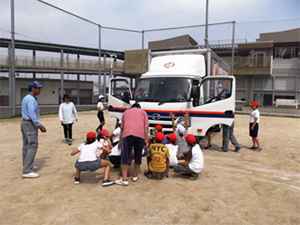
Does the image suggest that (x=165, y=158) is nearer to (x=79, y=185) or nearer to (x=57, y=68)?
(x=79, y=185)

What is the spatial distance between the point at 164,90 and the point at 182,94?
0.62 metres

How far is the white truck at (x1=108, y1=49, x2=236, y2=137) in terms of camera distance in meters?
6.99

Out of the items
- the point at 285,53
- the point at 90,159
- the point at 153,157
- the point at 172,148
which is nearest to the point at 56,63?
the point at 172,148

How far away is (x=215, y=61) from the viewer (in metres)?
9.59

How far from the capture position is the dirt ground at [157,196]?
354 cm

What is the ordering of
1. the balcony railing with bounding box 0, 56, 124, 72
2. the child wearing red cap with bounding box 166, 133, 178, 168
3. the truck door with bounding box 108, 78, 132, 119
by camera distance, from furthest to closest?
the balcony railing with bounding box 0, 56, 124, 72 → the truck door with bounding box 108, 78, 132, 119 → the child wearing red cap with bounding box 166, 133, 178, 168

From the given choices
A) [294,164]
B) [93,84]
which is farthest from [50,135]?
[93,84]

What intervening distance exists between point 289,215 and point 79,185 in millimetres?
3732

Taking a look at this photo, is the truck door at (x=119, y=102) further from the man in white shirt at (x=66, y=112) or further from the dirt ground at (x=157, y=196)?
the dirt ground at (x=157, y=196)

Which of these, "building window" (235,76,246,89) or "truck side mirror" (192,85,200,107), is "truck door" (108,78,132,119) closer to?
"truck side mirror" (192,85,200,107)

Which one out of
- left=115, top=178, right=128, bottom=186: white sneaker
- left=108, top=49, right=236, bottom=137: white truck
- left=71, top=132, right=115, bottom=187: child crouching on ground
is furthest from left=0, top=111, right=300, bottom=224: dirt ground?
left=108, top=49, right=236, bottom=137: white truck

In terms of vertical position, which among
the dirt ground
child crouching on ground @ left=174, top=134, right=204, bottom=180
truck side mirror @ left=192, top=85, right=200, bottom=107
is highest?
truck side mirror @ left=192, top=85, right=200, bottom=107

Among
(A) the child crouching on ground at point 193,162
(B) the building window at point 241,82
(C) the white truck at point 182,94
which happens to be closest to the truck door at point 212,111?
(C) the white truck at point 182,94

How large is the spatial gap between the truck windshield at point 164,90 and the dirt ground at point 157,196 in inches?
84.2
